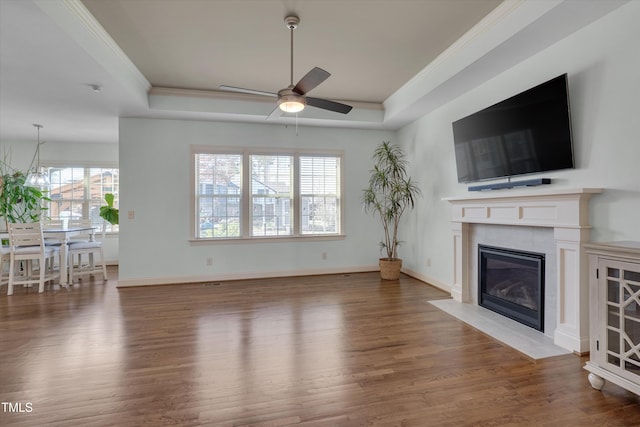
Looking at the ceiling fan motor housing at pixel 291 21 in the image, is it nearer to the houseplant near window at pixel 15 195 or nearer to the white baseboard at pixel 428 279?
the white baseboard at pixel 428 279

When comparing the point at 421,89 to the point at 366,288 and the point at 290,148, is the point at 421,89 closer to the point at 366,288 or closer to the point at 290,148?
the point at 290,148

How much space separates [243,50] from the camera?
3643 millimetres

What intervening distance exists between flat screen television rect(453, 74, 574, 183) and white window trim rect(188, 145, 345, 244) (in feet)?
8.02

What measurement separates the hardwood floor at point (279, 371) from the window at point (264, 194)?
1839 millimetres

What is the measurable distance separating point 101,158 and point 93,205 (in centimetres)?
105

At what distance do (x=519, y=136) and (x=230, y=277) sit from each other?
179 inches

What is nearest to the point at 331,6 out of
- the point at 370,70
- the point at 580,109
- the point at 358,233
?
the point at 370,70

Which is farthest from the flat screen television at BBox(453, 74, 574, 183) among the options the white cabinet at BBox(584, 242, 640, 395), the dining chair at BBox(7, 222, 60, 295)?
the dining chair at BBox(7, 222, 60, 295)

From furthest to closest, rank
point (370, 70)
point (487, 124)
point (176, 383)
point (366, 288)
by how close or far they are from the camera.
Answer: point (366, 288), point (370, 70), point (487, 124), point (176, 383)

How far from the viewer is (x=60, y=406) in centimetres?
200

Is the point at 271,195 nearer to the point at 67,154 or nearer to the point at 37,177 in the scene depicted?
the point at 37,177

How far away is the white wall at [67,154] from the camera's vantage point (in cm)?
682

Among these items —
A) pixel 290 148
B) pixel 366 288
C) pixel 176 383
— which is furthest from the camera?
pixel 290 148

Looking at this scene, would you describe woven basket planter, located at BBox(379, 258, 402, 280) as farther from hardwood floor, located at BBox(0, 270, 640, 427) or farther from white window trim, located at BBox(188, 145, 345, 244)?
hardwood floor, located at BBox(0, 270, 640, 427)
